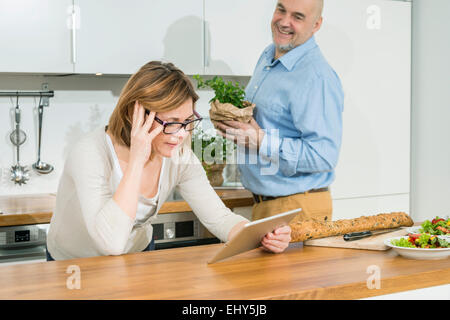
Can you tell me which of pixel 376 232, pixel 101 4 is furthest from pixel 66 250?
pixel 101 4

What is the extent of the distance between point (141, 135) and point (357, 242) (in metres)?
0.68

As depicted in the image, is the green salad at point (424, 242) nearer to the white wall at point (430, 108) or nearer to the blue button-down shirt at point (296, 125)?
the blue button-down shirt at point (296, 125)

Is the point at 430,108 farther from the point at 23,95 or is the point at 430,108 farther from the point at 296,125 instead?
the point at 23,95

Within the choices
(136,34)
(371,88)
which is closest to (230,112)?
(136,34)

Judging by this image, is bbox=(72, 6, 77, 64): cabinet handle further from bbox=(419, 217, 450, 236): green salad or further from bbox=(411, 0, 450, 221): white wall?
bbox=(411, 0, 450, 221): white wall

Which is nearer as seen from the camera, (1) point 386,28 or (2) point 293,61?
(2) point 293,61

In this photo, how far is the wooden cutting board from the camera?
61.2 inches

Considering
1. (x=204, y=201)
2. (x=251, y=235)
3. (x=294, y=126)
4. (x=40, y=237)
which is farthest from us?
(x=40, y=237)

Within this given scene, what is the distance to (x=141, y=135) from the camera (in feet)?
5.21

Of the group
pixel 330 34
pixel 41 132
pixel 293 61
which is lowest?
pixel 41 132

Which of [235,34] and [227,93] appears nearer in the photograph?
[227,93]

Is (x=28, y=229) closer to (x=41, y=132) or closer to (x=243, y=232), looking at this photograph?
(x=41, y=132)

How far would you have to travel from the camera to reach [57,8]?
248 centimetres
